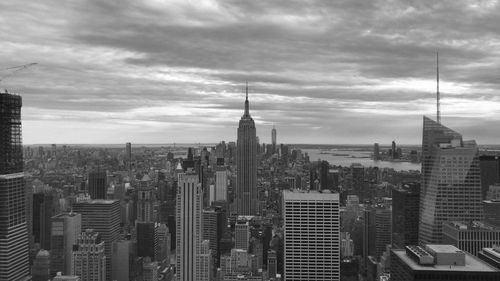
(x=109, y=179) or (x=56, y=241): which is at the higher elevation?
(x=109, y=179)

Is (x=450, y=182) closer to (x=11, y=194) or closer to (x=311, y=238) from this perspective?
(x=311, y=238)

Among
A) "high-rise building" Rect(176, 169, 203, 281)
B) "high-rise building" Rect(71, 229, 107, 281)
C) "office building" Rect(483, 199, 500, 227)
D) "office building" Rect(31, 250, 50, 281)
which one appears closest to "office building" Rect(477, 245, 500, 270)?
"office building" Rect(483, 199, 500, 227)

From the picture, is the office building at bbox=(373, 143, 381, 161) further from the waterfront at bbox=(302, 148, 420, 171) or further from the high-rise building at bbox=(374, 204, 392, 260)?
the high-rise building at bbox=(374, 204, 392, 260)

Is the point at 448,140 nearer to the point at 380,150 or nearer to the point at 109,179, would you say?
the point at 380,150

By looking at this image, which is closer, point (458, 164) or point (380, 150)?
point (458, 164)

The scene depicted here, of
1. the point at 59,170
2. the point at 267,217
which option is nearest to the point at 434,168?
the point at 267,217

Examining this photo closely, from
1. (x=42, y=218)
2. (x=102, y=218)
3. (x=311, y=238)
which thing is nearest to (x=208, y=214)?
(x=102, y=218)

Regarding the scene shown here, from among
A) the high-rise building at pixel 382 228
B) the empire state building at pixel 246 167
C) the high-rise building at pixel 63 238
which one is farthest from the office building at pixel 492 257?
the empire state building at pixel 246 167

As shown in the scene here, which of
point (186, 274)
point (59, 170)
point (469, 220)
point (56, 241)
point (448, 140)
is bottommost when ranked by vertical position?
point (186, 274)
